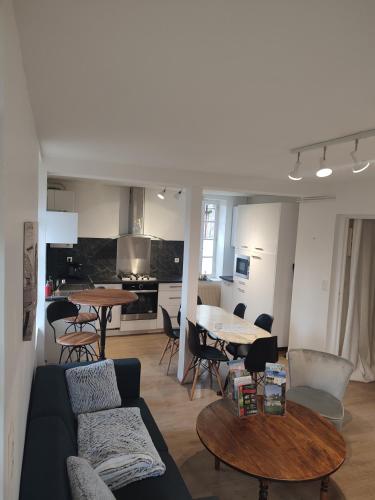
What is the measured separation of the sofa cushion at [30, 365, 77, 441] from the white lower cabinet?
10.7 ft

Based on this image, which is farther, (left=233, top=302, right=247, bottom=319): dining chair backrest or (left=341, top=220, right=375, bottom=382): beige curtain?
(left=233, top=302, right=247, bottom=319): dining chair backrest

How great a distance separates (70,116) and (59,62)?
757 millimetres

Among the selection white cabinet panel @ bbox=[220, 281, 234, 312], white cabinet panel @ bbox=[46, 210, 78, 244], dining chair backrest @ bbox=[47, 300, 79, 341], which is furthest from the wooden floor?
white cabinet panel @ bbox=[220, 281, 234, 312]

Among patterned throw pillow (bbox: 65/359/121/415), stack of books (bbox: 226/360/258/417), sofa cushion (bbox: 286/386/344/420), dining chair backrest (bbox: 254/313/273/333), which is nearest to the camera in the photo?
stack of books (bbox: 226/360/258/417)

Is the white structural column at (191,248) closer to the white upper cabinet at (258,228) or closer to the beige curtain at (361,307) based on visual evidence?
the white upper cabinet at (258,228)

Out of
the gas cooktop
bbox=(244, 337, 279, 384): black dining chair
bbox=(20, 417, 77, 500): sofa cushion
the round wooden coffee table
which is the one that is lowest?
the round wooden coffee table

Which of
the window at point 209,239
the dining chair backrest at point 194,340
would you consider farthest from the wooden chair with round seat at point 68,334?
the window at point 209,239

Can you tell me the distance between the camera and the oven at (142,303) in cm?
585

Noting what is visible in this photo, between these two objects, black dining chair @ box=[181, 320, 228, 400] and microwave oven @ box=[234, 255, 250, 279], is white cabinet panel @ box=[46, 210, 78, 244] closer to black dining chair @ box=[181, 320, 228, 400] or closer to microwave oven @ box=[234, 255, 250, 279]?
black dining chair @ box=[181, 320, 228, 400]

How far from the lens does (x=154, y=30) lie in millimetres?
1146

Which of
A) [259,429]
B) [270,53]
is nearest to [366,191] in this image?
[259,429]

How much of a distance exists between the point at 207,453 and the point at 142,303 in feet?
10.5

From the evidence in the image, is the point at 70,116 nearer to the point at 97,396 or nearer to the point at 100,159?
the point at 100,159

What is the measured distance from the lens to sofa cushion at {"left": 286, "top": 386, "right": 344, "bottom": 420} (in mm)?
2915
